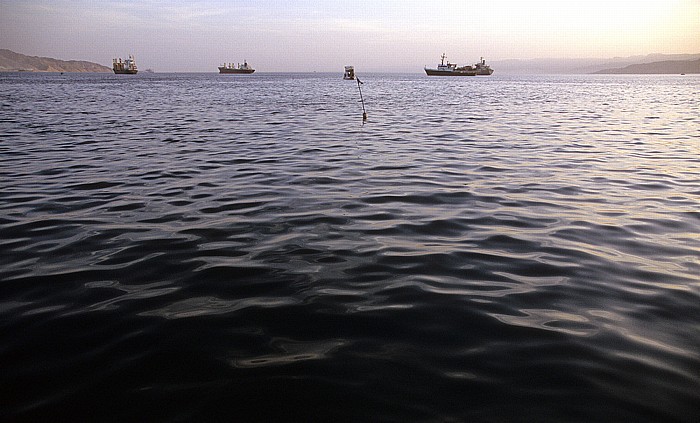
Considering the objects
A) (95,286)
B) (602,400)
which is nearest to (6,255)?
(95,286)

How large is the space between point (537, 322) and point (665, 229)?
402 cm

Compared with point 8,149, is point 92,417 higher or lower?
lower

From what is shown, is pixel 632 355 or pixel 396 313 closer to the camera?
pixel 632 355

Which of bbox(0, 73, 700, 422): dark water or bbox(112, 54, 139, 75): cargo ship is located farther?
bbox(112, 54, 139, 75): cargo ship

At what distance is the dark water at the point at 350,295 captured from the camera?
3.17 metres

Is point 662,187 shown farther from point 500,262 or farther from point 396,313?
point 396,313

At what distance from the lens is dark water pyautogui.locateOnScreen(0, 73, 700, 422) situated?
3174 millimetres

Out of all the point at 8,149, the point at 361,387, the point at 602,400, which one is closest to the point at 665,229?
the point at 602,400

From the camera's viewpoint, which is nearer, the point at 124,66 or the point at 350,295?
the point at 350,295

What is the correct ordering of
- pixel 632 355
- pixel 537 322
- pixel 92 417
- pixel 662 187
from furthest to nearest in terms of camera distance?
pixel 662 187, pixel 537 322, pixel 632 355, pixel 92 417

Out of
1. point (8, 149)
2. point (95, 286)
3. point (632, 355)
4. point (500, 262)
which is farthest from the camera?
point (8, 149)

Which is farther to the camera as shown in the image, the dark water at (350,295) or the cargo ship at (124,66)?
the cargo ship at (124,66)

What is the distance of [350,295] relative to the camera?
4730 millimetres

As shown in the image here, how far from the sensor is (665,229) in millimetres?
6781
